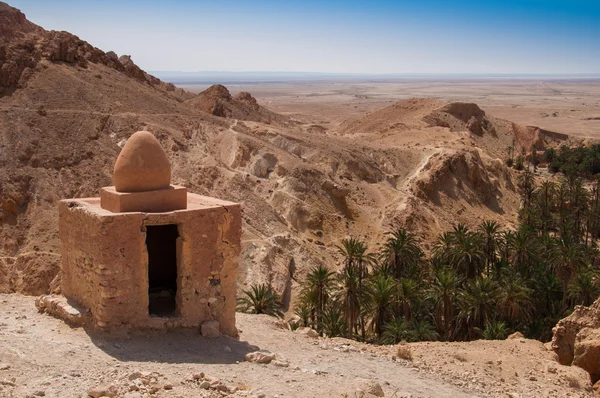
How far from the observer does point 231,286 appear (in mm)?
12359

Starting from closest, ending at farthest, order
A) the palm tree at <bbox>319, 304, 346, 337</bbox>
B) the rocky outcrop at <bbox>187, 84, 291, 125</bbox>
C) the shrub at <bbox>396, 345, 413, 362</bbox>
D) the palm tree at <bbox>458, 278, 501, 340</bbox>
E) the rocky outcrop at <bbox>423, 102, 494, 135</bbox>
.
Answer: the shrub at <bbox>396, 345, 413, 362</bbox>, the palm tree at <bbox>319, 304, 346, 337</bbox>, the palm tree at <bbox>458, 278, 501, 340</bbox>, the rocky outcrop at <bbox>187, 84, 291, 125</bbox>, the rocky outcrop at <bbox>423, 102, 494, 135</bbox>

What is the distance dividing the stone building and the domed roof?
0.06 feet

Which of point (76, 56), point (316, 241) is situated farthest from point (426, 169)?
point (76, 56)

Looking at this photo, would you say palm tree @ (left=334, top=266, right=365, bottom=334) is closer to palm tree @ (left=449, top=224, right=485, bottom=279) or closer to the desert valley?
the desert valley

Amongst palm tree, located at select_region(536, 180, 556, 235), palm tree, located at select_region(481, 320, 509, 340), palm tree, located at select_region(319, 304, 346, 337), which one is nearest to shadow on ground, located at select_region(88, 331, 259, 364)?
palm tree, located at select_region(319, 304, 346, 337)

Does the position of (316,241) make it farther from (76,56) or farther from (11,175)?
(76,56)

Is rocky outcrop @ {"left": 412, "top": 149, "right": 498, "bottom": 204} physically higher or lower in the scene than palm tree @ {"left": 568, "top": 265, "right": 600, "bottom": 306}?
higher

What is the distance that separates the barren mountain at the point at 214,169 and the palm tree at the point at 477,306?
333 inches

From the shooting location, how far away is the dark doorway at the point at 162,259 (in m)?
13.6

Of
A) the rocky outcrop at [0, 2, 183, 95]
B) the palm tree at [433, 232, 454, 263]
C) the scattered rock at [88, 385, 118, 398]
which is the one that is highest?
the rocky outcrop at [0, 2, 183, 95]

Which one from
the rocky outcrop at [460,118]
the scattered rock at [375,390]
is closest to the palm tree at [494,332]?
the scattered rock at [375,390]

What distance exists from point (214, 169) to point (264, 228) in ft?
16.0

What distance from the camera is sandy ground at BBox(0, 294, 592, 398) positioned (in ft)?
28.7

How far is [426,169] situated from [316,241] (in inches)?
556
